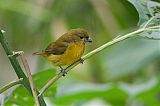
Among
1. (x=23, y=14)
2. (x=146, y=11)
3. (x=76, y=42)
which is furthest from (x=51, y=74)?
(x=23, y=14)

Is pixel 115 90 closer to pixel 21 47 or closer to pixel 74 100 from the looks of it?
pixel 74 100

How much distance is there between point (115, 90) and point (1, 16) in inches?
88.8

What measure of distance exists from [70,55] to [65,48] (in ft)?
0.60

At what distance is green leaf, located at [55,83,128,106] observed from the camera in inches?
123

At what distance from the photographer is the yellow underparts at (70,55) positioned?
2.29 metres

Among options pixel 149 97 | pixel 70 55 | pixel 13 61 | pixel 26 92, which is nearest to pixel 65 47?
pixel 70 55

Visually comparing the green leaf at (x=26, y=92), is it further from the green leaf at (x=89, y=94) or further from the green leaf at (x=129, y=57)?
the green leaf at (x=129, y=57)

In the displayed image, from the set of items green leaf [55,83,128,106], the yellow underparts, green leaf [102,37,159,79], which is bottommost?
green leaf [102,37,159,79]

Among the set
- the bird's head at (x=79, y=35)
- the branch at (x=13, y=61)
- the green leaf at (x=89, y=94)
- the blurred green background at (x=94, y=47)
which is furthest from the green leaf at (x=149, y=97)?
the branch at (x=13, y=61)

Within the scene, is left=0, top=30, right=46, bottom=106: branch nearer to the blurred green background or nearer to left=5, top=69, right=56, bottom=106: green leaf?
left=5, top=69, right=56, bottom=106: green leaf

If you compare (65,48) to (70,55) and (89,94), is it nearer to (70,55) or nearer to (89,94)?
(70,55)

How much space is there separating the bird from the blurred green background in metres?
0.62

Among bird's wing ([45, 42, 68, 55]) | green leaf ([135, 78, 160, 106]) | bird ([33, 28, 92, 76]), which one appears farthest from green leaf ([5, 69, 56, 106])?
green leaf ([135, 78, 160, 106])

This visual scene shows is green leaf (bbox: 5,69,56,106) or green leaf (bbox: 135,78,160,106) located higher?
green leaf (bbox: 5,69,56,106)
